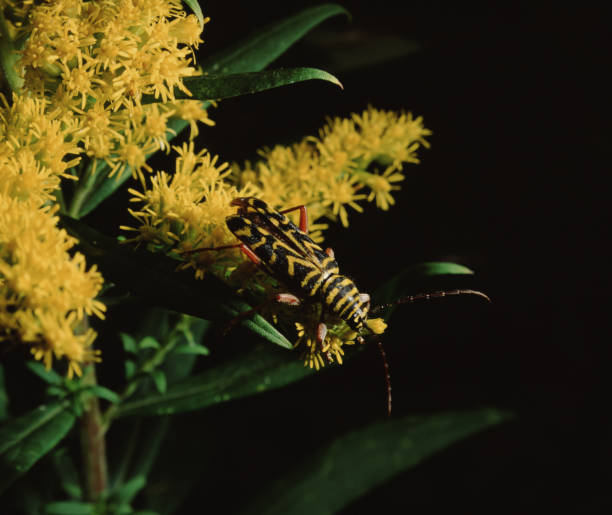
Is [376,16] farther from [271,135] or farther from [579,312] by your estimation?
[579,312]

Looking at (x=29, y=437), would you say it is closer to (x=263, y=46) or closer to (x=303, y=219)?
(x=303, y=219)

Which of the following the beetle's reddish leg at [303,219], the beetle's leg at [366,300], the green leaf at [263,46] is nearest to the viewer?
the beetle's leg at [366,300]

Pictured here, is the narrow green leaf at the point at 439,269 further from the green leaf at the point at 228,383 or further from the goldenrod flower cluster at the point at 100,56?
the goldenrod flower cluster at the point at 100,56

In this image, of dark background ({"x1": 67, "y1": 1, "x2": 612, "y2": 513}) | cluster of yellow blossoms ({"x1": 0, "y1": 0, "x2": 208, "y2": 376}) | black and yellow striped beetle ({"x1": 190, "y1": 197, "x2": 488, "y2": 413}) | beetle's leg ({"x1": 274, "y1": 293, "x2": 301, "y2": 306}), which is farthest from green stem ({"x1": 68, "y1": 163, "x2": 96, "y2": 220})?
dark background ({"x1": 67, "y1": 1, "x2": 612, "y2": 513})

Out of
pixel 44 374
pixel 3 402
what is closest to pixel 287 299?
pixel 44 374

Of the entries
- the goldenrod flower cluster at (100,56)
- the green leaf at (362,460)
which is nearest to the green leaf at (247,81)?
the goldenrod flower cluster at (100,56)

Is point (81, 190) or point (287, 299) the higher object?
point (81, 190)

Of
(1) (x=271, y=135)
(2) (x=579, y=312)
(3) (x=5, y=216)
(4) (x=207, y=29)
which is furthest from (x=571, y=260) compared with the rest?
(3) (x=5, y=216)
